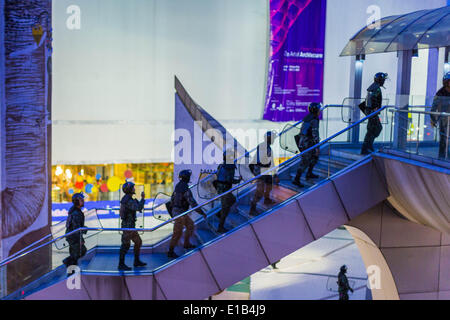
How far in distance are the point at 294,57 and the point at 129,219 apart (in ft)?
38.4

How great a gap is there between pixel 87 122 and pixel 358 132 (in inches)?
392

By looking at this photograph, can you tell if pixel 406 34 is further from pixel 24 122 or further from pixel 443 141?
pixel 24 122

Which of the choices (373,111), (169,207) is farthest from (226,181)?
(373,111)

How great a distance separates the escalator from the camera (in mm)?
7719

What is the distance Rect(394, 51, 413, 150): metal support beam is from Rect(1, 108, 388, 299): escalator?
74 centimetres

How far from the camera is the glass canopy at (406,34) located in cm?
901

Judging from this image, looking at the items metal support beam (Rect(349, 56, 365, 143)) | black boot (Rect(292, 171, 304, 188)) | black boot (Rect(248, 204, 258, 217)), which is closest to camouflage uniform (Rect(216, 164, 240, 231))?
black boot (Rect(248, 204, 258, 217))

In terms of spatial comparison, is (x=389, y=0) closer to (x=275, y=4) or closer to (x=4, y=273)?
(x=275, y=4)

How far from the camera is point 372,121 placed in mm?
8477

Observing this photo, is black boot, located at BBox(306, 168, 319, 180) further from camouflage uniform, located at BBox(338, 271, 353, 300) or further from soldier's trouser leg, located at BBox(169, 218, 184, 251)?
camouflage uniform, located at BBox(338, 271, 353, 300)

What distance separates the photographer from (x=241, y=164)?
9672mm

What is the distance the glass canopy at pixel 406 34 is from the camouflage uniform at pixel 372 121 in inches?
51.4

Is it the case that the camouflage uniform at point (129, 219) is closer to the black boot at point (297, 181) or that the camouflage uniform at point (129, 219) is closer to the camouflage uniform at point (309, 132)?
the black boot at point (297, 181)
